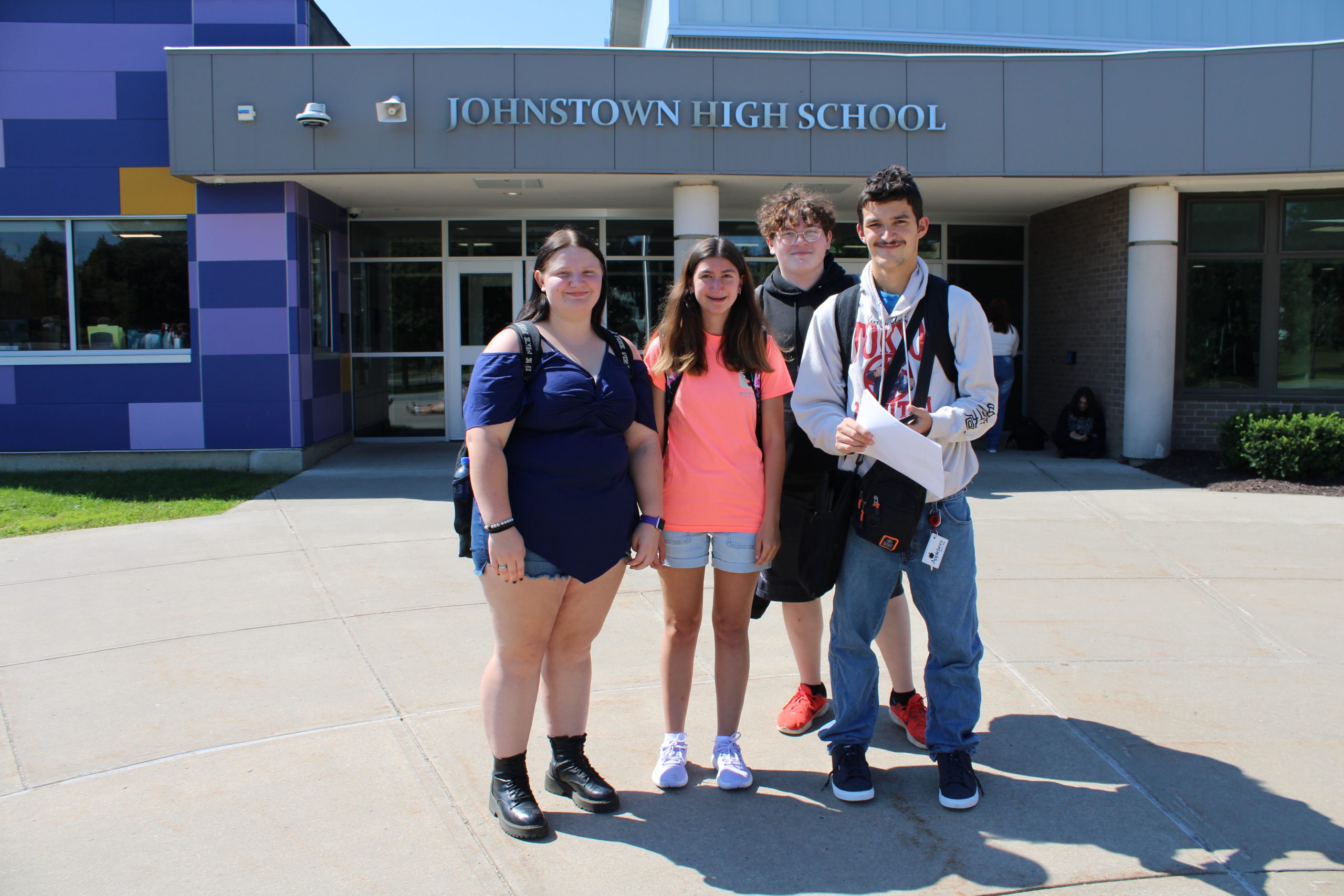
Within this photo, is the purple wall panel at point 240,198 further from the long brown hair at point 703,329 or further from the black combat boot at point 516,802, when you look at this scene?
the black combat boot at point 516,802

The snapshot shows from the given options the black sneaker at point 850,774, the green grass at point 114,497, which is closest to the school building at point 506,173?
the green grass at point 114,497

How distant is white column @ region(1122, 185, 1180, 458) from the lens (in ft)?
33.8

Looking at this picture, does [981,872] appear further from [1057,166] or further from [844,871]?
[1057,166]

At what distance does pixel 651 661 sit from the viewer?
4.59 metres

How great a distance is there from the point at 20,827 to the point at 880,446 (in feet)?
9.64

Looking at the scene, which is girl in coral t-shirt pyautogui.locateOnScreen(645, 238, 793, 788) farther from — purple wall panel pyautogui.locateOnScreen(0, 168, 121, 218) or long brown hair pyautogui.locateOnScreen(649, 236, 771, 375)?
purple wall panel pyautogui.locateOnScreen(0, 168, 121, 218)

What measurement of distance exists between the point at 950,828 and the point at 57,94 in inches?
433

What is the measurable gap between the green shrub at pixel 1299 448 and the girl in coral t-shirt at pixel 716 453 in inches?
309

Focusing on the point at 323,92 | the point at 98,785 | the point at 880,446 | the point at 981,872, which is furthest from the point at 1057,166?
the point at 98,785

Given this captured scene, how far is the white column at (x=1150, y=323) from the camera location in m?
10.3

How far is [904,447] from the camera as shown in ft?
9.96

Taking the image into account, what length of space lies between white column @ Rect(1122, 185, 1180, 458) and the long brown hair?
8.49 metres

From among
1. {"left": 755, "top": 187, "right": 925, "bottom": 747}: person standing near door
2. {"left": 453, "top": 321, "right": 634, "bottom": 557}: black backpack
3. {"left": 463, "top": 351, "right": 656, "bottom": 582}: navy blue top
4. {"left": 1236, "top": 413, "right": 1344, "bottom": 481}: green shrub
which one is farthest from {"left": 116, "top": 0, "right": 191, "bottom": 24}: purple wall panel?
{"left": 1236, "top": 413, "right": 1344, "bottom": 481}: green shrub

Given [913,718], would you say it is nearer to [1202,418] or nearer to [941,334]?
[941,334]
